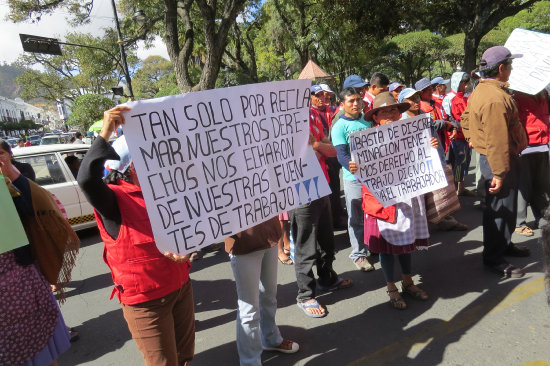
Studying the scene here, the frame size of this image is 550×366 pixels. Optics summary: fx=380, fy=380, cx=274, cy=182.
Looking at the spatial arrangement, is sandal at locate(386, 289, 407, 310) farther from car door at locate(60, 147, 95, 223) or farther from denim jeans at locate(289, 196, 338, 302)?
car door at locate(60, 147, 95, 223)

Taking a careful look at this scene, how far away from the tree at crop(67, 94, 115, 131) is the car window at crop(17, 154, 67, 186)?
17.6 m

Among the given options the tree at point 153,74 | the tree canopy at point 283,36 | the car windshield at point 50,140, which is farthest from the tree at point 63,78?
the tree at point 153,74

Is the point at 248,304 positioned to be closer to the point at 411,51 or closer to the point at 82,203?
the point at 82,203

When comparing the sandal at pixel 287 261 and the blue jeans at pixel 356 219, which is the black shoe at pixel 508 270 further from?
the sandal at pixel 287 261

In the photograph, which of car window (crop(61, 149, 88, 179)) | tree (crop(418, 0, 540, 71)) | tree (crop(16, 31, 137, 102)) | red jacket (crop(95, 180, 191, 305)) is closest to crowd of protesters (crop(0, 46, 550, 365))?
red jacket (crop(95, 180, 191, 305))

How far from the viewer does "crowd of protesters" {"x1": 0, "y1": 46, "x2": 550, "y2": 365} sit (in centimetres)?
190

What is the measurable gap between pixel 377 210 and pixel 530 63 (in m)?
2.28

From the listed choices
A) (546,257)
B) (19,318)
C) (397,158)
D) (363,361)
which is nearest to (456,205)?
(397,158)

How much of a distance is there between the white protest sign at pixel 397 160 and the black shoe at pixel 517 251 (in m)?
1.35

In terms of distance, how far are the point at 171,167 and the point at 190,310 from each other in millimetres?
861

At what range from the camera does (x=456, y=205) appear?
426cm

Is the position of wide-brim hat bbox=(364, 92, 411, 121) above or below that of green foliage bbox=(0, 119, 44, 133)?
below

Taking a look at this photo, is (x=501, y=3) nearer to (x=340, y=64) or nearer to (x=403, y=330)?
(x=403, y=330)

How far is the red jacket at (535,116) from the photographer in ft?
13.0
